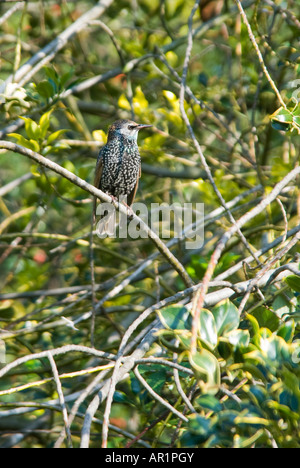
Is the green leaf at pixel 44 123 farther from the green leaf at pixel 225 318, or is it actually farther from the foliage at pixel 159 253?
the green leaf at pixel 225 318

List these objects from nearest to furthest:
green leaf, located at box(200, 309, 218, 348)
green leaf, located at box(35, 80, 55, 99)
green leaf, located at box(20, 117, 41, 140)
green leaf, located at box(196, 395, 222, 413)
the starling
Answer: green leaf, located at box(196, 395, 222, 413) < green leaf, located at box(200, 309, 218, 348) < green leaf, located at box(20, 117, 41, 140) < green leaf, located at box(35, 80, 55, 99) < the starling

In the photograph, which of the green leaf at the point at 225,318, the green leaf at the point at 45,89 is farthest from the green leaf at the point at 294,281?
the green leaf at the point at 45,89

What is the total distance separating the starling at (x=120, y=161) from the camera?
14.0 ft

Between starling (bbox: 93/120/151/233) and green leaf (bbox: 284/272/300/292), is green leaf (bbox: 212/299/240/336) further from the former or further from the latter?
starling (bbox: 93/120/151/233)

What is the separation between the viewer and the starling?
4281 mm

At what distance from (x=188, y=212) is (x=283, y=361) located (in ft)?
7.84

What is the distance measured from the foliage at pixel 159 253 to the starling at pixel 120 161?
Answer: 0.16 metres

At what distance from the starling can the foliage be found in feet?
0.52

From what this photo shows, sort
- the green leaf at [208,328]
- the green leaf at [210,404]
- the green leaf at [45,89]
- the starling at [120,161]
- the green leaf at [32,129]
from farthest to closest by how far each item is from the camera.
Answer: the starling at [120,161] < the green leaf at [45,89] < the green leaf at [32,129] < the green leaf at [208,328] < the green leaf at [210,404]

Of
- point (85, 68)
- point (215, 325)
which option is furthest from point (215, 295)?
point (85, 68)

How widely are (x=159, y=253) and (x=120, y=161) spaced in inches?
51.1

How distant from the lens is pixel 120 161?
14.5 ft

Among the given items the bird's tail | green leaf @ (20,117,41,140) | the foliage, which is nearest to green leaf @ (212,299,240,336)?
the foliage

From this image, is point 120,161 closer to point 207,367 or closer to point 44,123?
point 44,123
